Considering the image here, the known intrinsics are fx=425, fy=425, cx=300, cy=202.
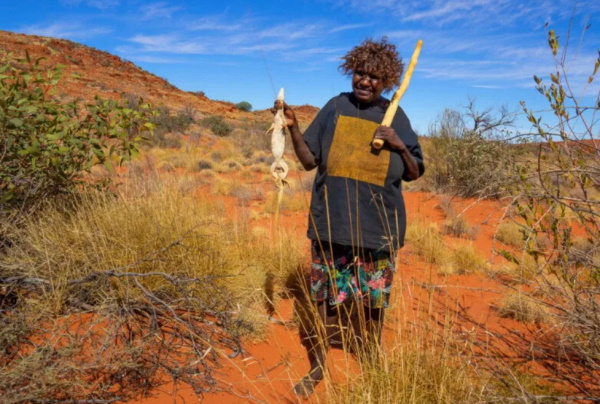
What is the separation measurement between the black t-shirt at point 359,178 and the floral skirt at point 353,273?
140mm

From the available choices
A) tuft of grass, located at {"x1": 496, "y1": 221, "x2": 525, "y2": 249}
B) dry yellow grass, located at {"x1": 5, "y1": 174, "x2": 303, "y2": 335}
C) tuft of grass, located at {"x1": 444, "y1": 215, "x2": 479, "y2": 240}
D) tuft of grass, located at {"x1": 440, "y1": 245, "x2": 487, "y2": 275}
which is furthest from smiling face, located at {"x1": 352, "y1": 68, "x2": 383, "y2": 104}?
tuft of grass, located at {"x1": 496, "y1": 221, "x2": 525, "y2": 249}

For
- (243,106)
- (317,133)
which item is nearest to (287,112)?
(317,133)

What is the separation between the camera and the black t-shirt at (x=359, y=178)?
2.25m

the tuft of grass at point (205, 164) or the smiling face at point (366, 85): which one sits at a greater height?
the smiling face at point (366, 85)

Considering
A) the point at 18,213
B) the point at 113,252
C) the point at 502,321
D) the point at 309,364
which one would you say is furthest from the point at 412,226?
the point at 18,213

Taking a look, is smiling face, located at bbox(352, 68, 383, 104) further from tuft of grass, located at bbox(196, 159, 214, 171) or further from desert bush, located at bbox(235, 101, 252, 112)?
desert bush, located at bbox(235, 101, 252, 112)

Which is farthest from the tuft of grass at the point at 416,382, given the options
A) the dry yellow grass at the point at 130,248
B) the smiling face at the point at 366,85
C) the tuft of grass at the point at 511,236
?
the tuft of grass at the point at 511,236

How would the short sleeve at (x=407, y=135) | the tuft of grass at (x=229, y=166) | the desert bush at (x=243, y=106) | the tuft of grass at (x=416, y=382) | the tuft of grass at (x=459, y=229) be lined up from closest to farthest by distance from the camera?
the tuft of grass at (x=416, y=382) → the short sleeve at (x=407, y=135) → the tuft of grass at (x=459, y=229) → the tuft of grass at (x=229, y=166) → the desert bush at (x=243, y=106)

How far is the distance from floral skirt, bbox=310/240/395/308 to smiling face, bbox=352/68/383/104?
0.83 m

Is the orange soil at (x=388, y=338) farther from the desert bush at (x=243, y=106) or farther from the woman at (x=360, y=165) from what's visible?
the desert bush at (x=243, y=106)

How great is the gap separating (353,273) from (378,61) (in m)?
1.17

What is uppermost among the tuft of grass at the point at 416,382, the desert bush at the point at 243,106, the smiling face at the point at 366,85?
the desert bush at the point at 243,106

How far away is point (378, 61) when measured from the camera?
2189mm

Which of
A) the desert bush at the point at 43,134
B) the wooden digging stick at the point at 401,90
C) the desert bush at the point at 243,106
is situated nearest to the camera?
the wooden digging stick at the point at 401,90
